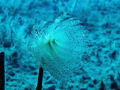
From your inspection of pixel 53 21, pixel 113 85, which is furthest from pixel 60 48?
pixel 113 85

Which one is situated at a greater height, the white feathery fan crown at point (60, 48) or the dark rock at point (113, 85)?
the white feathery fan crown at point (60, 48)

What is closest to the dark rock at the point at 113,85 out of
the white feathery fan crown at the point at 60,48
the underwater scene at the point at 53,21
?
the underwater scene at the point at 53,21

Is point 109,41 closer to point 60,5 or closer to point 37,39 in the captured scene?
point 60,5

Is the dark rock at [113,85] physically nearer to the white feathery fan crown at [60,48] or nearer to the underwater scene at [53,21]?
the underwater scene at [53,21]

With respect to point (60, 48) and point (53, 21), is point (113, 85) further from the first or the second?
point (60, 48)

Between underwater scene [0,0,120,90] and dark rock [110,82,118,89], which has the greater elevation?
underwater scene [0,0,120,90]

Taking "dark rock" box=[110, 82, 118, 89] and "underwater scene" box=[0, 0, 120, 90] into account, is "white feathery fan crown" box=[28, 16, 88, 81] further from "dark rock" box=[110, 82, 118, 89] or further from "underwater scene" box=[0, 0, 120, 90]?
"dark rock" box=[110, 82, 118, 89]

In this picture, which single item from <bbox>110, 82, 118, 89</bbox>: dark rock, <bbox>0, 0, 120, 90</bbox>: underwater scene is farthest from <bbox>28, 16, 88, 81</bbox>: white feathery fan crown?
<bbox>110, 82, 118, 89</bbox>: dark rock

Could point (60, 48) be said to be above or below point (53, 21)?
below

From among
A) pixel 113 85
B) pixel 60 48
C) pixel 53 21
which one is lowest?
pixel 113 85

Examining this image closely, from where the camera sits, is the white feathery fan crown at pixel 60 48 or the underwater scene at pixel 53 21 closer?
the white feathery fan crown at pixel 60 48

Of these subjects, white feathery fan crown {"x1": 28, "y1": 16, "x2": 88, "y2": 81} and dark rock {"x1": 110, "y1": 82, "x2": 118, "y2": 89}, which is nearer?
white feathery fan crown {"x1": 28, "y1": 16, "x2": 88, "y2": 81}

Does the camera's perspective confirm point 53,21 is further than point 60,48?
Yes
